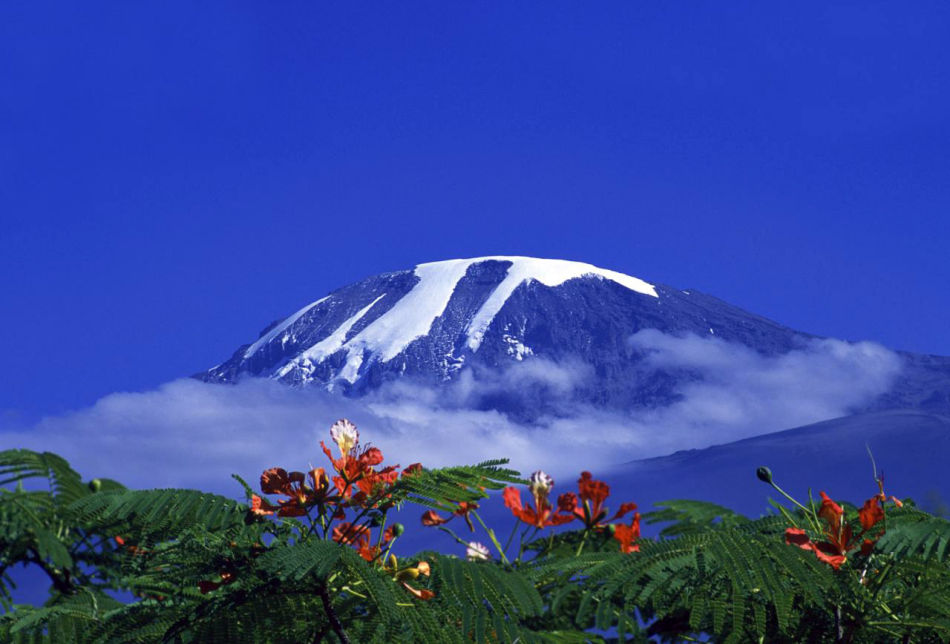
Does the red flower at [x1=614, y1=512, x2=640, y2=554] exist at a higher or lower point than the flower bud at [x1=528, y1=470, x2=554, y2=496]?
lower

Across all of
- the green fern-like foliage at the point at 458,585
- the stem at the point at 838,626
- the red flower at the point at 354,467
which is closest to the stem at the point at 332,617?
the green fern-like foliage at the point at 458,585

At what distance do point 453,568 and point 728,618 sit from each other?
111 cm

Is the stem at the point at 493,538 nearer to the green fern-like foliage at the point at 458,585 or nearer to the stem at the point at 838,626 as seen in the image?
the green fern-like foliage at the point at 458,585

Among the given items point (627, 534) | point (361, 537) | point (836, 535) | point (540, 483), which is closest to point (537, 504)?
point (540, 483)

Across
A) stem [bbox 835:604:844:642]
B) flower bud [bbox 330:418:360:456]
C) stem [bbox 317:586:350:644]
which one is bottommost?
stem [bbox 835:604:844:642]

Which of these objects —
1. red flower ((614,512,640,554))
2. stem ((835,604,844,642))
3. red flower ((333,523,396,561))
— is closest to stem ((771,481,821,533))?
stem ((835,604,844,642))

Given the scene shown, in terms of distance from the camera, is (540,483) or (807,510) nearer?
(807,510)

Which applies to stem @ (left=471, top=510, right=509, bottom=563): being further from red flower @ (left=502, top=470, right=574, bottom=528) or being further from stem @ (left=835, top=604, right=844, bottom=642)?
stem @ (left=835, top=604, right=844, bottom=642)

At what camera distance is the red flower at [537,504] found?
4082 mm

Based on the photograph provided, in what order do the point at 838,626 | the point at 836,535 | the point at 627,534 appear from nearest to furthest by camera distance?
the point at 838,626 → the point at 836,535 → the point at 627,534

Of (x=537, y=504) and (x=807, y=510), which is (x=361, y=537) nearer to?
(x=537, y=504)

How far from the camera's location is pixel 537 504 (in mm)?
4102

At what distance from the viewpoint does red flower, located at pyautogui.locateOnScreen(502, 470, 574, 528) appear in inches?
161

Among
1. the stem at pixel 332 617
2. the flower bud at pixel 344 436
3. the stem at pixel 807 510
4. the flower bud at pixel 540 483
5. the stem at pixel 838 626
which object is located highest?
the flower bud at pixel 344 436
